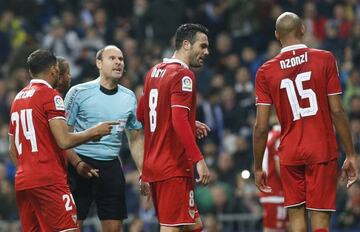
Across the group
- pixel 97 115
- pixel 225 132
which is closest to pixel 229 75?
pixel 225 132

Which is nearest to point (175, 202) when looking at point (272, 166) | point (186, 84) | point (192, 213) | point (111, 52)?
point (192, 213)

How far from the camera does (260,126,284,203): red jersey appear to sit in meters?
14.8

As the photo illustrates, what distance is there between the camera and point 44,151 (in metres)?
11.5

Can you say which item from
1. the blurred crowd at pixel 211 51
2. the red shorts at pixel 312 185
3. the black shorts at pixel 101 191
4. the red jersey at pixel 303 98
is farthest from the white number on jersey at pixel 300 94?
the blurred crowd at pixel 211 51

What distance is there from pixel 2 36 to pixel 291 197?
1310 cm

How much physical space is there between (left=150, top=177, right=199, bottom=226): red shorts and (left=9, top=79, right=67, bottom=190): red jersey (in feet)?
3.32

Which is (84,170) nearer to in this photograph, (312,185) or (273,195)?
(312,185)

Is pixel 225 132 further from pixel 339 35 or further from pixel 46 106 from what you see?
pixel 46 106

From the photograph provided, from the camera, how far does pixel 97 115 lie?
12.6 m

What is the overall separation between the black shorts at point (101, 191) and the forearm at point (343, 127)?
2.69m

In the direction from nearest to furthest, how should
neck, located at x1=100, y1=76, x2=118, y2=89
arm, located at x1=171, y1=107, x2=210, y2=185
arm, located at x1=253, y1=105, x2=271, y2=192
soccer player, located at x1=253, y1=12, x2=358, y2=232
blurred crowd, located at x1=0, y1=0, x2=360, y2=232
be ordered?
arm, located at x1=171, y1=107, x2=210, y2=185
soccer player, located at x1=253, y1=12, x2=358, y2=232
arm, located at x1=253, y1=105, x2=271, y2=192
neck, located at x1=100, y1=76, x2=118, y2=89
blurred crowd, located at x1=0, y1=0, x2=360, y2=232

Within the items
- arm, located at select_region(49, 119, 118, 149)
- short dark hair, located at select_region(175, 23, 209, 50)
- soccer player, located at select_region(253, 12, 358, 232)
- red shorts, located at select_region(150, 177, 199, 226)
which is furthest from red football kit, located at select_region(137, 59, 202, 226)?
soccer player, located at select_region(253, 12, 358, 232)

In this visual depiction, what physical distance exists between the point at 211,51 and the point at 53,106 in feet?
37.4

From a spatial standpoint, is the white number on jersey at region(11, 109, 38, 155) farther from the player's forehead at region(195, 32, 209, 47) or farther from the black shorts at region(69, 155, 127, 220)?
the player's forehead at region(195, 32, 209, 47)
